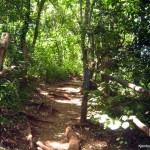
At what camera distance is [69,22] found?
20000mm

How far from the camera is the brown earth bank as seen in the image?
6457 millimetres

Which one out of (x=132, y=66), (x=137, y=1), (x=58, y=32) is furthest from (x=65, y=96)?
(x=58, y=32)

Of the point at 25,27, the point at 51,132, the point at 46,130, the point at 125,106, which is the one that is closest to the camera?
the point at 125,106

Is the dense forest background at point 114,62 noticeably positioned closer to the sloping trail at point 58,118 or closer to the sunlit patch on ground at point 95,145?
→ the sunlit patch on ground at point 95,145

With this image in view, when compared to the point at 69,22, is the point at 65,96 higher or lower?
lower

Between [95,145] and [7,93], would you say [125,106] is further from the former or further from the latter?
[7,93]

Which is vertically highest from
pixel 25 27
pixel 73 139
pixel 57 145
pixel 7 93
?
pixel 25 27

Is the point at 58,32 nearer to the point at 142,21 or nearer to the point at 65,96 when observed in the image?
the point at 65,96

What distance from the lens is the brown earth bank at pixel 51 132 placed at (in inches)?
254

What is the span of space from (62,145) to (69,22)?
14587mm

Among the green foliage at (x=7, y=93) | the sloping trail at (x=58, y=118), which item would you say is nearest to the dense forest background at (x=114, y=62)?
the green foliage at (x=7, y=93)

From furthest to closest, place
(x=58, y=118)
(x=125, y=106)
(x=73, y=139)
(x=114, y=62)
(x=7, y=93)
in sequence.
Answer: (x=58, y=118) < (x=114, y=62) < (x=73, y=139) < (x=7, y=93) < (x=125, y=106)

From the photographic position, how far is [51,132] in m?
7.94

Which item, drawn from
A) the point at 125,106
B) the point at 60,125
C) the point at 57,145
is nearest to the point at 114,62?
the point at 125,106
